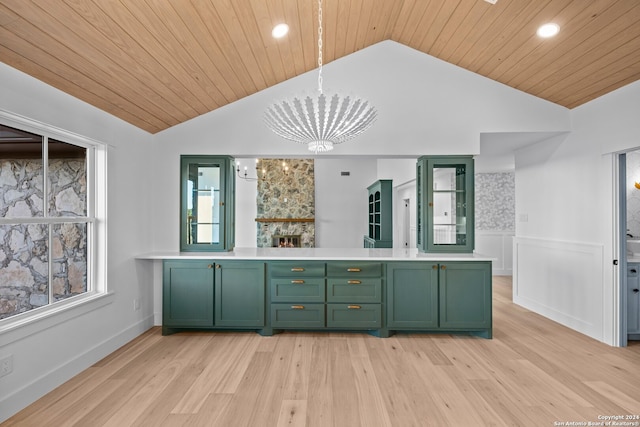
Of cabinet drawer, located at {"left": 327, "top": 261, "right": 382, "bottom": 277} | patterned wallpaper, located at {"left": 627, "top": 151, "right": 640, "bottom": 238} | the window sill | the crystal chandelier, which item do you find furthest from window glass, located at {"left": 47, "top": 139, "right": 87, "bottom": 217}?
patterned wallpaper, located at {"left": 627, "top": 151, "right": 640, "bottom": 238}

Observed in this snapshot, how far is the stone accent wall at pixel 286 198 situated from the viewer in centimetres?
867

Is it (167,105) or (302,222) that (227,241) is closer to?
(167,105)

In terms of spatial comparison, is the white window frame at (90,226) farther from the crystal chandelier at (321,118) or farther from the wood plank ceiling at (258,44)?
the crystal chandelier at (321,118)

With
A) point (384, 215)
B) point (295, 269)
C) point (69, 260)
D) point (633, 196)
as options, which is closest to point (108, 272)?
point (69, 260)

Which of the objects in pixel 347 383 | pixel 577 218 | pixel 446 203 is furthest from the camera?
pixel 446 203

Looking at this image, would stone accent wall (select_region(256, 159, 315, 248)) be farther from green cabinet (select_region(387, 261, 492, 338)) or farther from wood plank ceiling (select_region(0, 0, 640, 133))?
green cabinet (select_region(387, 261, 492, 338))

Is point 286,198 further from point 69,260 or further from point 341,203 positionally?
point 69,260

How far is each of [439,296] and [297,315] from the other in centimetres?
153

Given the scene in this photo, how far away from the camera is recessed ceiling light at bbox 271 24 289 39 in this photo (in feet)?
9.40

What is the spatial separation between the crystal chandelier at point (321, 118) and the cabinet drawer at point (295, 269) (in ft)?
5.30

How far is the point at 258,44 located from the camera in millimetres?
2988

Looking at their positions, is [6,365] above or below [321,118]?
below

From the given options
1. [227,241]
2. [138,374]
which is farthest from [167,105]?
[138,374]

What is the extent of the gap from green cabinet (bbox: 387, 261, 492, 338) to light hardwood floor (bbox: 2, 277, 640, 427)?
0.18 m
